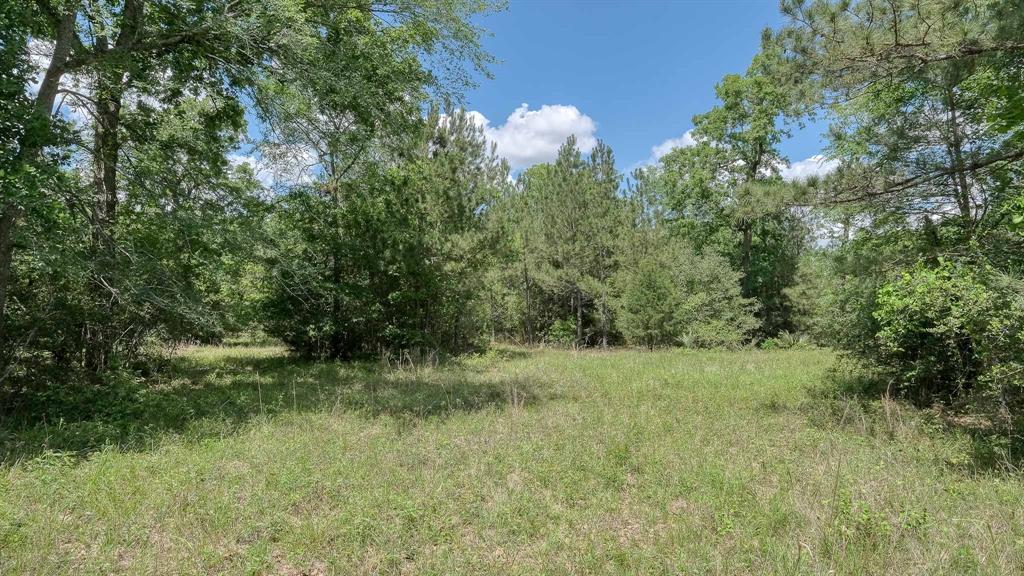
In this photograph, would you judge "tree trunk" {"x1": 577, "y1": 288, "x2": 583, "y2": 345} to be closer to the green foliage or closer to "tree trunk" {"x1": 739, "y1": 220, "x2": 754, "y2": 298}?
the green foliage

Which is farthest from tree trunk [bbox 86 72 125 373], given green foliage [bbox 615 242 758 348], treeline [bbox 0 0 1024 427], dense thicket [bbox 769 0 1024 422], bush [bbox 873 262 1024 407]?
green foliage [bbox 615 242 758 348]

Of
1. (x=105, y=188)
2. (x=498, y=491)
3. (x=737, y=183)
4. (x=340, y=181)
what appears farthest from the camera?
(x=737, y=183)

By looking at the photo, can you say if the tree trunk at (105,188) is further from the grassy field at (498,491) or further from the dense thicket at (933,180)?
the dense thicket at (933,180)

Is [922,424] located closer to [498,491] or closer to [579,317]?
[498,491]

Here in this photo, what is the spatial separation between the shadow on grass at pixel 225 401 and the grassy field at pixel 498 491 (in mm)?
58

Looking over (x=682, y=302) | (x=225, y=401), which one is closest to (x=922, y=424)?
(x=225, y=401)

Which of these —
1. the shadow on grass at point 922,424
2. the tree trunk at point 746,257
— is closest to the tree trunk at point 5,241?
the shadow on grass at point 922,424

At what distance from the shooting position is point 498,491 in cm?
Result: 394

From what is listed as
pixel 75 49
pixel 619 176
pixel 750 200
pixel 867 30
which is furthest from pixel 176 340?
pixel 619 176

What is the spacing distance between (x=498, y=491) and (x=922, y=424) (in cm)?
564

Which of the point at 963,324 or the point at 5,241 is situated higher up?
the point at 5,241

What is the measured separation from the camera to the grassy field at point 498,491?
2.95m

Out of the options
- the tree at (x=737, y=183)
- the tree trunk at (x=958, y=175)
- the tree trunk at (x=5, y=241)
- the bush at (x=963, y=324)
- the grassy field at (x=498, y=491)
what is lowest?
the grassy field at (x=498, y=491)

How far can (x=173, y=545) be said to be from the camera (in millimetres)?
3061
